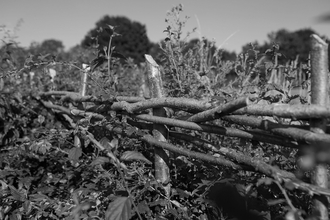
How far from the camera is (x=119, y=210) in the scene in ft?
4.62

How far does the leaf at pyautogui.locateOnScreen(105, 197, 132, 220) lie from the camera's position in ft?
4.56

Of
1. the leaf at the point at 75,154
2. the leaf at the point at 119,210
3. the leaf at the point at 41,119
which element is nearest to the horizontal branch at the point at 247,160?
the leaf at the point at 119,210

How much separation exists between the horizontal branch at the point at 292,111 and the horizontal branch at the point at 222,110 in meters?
0.05

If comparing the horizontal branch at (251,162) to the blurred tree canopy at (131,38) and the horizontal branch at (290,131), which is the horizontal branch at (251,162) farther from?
the blurred tree canopy at (131,38)

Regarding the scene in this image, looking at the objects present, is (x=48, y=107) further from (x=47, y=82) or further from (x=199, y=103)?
(x=199, y=103)

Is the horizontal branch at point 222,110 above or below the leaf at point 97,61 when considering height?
below

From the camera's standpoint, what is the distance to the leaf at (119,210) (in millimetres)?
1391

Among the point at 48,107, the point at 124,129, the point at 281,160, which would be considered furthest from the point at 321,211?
the point at 48,107

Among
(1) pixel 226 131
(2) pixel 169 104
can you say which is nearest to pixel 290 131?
(1) pixel 226 131

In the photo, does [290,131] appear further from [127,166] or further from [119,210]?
[127,166]

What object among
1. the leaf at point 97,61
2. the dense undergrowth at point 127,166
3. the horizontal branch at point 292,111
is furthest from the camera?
the leaf at point 97,61

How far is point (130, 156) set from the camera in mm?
1713

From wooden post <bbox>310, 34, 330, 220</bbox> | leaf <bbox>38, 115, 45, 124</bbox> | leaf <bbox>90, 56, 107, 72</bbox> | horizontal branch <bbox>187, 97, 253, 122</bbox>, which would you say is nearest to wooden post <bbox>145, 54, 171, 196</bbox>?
horizontal branch <bbox>187, 97, 253, 122</bbox>

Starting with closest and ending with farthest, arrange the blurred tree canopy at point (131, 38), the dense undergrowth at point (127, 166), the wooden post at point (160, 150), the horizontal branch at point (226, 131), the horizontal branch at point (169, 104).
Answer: the horizontal branch at point (226, 131)
the dense undergrowth at point (127, 166)
the horizontal branch at point (169, 104)
the wooden post at point (160, 150)
the blurred tree canopy at point (131, 38)
